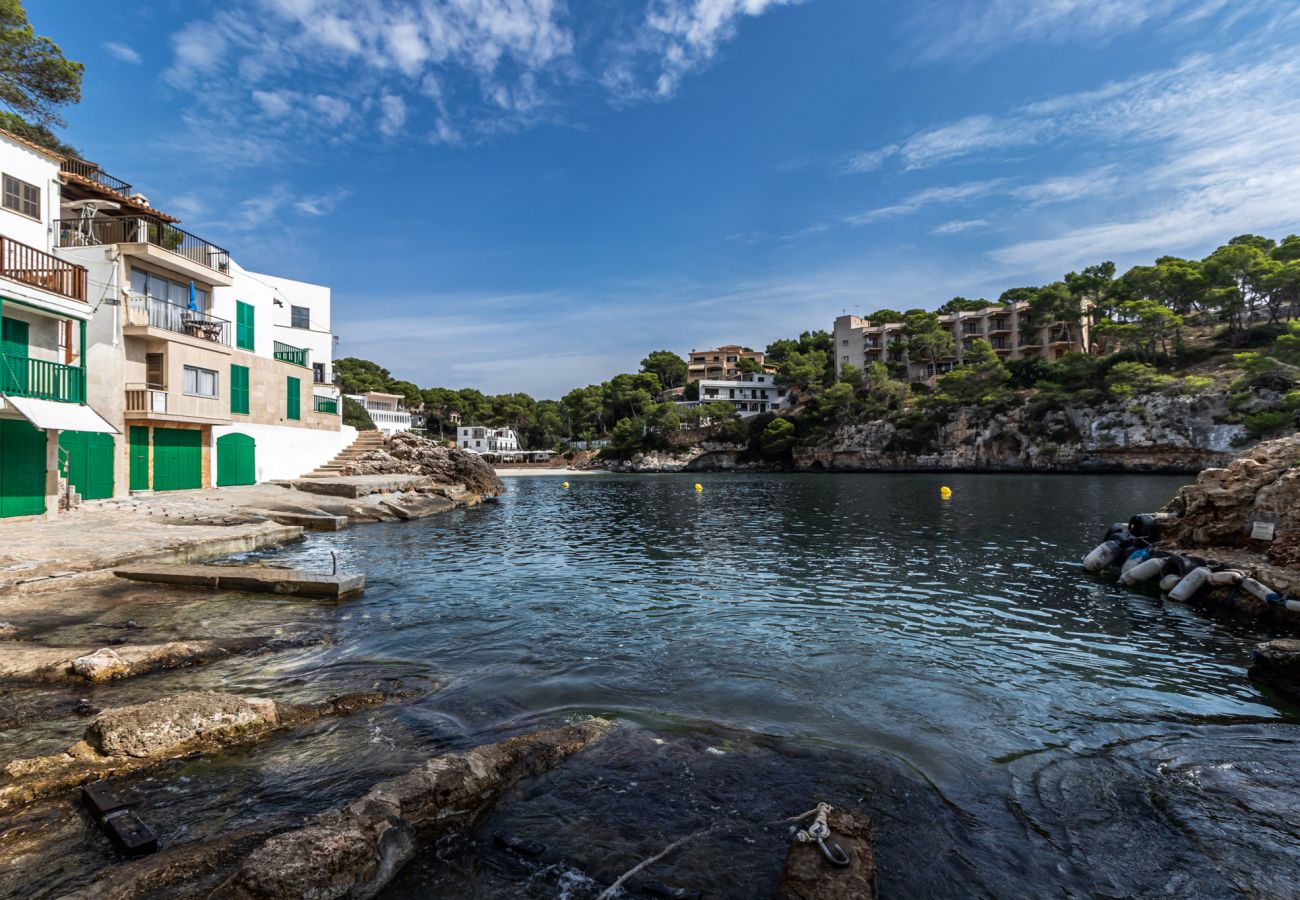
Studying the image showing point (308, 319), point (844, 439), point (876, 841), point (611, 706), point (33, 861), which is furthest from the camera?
point (844, 439)

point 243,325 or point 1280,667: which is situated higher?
point 243,325

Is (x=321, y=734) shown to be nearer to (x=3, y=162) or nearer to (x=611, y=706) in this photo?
(x=611, y=706)

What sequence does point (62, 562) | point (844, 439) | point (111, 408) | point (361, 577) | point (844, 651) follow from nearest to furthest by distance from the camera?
point (844, 651) < point (62, 562) < point (361, 577) < point (111, 408) < point (844, 439)

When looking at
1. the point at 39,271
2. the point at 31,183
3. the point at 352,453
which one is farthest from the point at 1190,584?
the point at 352,453

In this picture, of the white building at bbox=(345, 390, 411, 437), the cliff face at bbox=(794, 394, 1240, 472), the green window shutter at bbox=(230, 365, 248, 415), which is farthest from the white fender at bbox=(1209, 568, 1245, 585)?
the white building at bbox=(345, 390, 411, 437)

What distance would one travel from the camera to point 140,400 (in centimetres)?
2845

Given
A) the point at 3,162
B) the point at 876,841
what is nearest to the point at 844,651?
the point at 876,841

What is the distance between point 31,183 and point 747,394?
121m

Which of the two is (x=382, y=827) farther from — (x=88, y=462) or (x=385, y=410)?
(x=385, y=410)

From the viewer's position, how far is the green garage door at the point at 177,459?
30.2m

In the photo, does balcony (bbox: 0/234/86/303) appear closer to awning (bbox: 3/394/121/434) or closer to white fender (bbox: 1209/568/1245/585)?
awning (bbox: 3/394/121/434)

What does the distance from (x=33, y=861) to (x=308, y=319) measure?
5051 centimetres

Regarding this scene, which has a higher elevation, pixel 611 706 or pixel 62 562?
pixel 62 562

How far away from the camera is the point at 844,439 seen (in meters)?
105
